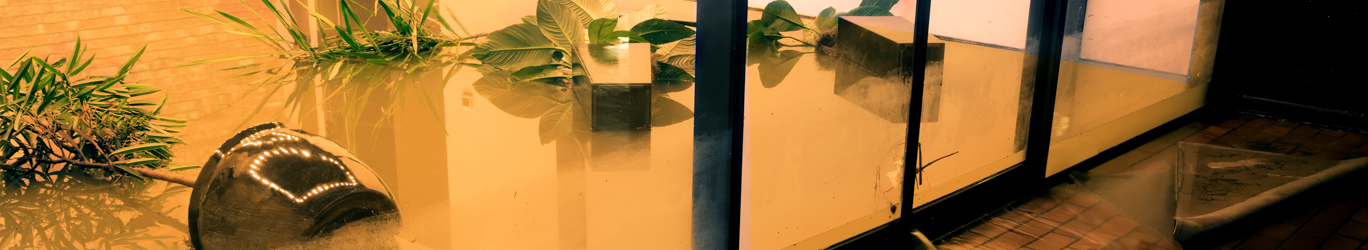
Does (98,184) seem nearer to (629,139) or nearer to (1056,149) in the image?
(629,139)

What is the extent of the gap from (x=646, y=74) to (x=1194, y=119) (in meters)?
1.56

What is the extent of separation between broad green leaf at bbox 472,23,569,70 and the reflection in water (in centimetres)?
32

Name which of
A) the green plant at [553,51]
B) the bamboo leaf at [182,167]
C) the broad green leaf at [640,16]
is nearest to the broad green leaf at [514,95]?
the green plant at [553,51]

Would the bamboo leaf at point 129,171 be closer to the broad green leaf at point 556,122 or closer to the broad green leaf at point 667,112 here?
the broad green leaf at point 556,122

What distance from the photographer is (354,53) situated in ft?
2.17

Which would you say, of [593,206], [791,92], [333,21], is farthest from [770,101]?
[333,21]

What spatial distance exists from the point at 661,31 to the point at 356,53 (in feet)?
1.13

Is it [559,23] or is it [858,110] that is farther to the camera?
[858,110]

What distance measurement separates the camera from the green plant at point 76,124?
506mm

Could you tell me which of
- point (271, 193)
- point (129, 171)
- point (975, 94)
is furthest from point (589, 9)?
point (975, 94)

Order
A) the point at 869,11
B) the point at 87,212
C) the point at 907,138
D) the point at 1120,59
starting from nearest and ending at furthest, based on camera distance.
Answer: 1. the point at 87,212
2. the point at 869,11
3. the point at 907,138
4. the point at 1120,59

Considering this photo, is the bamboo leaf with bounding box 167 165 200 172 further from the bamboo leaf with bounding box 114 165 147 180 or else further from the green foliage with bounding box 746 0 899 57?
the green foliage with bounding box 746 0 899 57

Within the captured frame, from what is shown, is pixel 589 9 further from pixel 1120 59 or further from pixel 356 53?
pixel 1120 59

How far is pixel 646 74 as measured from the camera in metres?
0.72
